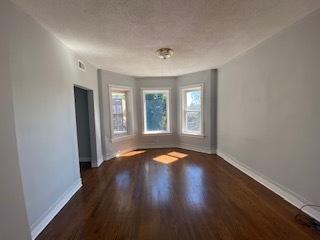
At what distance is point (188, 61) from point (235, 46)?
106 cm

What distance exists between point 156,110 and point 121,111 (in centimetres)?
112

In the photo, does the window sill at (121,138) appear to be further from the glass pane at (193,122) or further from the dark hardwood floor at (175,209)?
the glass pane at (193,122)

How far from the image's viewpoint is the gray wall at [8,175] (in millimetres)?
1258

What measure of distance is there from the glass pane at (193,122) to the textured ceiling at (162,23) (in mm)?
2355

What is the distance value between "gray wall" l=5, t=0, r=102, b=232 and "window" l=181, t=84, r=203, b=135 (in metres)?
3.36

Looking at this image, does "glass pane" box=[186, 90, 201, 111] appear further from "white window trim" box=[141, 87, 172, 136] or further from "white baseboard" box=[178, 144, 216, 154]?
"white baseboard" box=[178, 144, 216, 154]

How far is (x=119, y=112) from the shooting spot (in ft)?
17.3

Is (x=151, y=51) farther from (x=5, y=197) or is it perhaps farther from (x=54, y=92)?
(x=5, y=197)

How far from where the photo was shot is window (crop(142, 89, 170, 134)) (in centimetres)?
572

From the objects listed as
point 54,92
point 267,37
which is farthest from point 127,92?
point 267,37

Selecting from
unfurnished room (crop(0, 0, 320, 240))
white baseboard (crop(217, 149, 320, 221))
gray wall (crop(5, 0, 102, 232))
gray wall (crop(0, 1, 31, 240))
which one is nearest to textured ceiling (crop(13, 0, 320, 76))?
unfurnished room (crop(0, 0, 320, 240))

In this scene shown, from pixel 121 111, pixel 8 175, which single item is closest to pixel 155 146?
pixel 121 111

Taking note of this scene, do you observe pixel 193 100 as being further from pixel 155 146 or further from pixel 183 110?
pixel 155 146

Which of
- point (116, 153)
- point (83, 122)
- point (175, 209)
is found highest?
point (83, 122)
